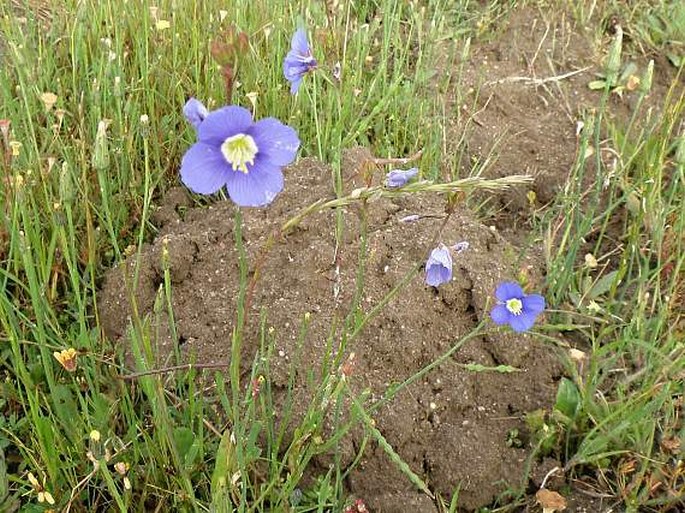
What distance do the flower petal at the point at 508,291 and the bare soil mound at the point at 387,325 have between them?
18cm

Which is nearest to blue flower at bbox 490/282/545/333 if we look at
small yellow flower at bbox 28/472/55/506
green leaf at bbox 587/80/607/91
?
small yellow flower at bbox 28/472/55/506

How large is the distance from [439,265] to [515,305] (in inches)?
7.2

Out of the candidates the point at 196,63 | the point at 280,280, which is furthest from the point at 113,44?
the point at 280,280

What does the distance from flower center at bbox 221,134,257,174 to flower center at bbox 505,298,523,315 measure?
2.36ft

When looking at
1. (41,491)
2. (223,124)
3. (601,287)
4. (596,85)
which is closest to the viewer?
(223,124)

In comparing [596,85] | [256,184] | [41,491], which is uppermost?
[256,184]

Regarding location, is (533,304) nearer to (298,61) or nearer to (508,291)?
(508,291)

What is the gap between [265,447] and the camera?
1.65 meters

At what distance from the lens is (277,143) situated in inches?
45.3

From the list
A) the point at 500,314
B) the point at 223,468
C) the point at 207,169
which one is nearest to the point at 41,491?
the point at 223,468

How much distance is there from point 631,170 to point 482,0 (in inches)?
48.6

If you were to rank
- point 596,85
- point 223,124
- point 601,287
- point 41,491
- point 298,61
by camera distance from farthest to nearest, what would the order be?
A: point 596,85 → point 601,287 → point 298,61 → point 41,491 → point 223,124

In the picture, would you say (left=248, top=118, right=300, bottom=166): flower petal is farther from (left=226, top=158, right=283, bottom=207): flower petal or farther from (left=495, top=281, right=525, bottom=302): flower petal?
(left=495, top=281, right=525, bottom=302): flower petal

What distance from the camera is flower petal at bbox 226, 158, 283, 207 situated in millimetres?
1099
